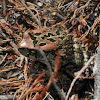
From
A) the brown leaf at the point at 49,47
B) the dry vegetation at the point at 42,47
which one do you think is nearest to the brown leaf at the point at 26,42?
the dry vegetation at the point at 42,47

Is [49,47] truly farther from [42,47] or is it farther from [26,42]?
[26,42]

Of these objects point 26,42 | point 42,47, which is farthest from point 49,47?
point 26,42

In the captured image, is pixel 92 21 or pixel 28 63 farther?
pixel 92 21

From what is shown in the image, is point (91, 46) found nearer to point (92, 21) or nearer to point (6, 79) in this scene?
point (92, 21)

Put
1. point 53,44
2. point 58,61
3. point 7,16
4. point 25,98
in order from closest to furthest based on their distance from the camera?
point 58,61 < point 25,98 < point 53,44 < point 7,16

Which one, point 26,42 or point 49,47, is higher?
point 26,42

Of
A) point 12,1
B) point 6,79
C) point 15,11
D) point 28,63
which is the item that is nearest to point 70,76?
point 28,63

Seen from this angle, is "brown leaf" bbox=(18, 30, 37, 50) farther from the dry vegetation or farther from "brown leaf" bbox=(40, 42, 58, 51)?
"brown leaf" bbox=(40, 42, 58, 51)

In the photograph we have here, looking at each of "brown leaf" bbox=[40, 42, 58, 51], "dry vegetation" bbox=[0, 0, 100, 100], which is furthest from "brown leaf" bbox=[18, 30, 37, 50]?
Answer: "brown leaf" bbox=[40, 42, 58, 51]

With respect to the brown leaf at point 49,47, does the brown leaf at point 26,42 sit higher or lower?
higher

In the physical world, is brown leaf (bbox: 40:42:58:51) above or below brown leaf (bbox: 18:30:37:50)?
below

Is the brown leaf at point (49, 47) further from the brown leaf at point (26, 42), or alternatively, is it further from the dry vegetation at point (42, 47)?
the brown leaf at point (26, 42)
